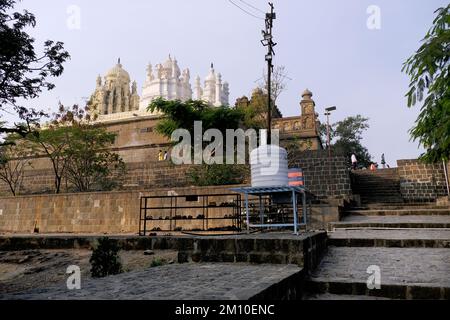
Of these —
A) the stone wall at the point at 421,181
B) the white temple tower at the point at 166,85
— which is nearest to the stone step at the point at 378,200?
the stone wall at the point at 421,181

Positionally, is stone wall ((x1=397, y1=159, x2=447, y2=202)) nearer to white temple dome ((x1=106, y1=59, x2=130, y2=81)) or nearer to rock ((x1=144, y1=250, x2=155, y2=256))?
rock ((x1=144, y1=250, x2=155, y2=256))

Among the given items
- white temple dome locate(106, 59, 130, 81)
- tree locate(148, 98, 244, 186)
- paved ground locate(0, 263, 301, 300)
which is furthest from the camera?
white temple dome locate(106, 59, 130, 81)

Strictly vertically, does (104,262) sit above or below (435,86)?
below

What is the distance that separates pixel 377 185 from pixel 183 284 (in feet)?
49.4

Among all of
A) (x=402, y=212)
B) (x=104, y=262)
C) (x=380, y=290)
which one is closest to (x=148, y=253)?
(x=104, y=262)

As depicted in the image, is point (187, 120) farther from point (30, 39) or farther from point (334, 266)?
point (334, 266)

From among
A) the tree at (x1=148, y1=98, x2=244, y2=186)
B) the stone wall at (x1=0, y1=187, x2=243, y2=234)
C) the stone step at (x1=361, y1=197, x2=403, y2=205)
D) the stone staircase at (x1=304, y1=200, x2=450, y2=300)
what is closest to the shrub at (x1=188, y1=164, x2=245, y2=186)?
the tree at (x1=148, y1=98, x2=244, y2=186)

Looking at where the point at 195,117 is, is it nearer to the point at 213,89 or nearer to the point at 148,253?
the point at 148,253

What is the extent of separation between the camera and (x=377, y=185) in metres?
15.7

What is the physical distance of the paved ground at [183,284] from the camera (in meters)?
2.46

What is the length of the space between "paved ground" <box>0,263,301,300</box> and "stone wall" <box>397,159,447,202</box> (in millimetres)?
13091

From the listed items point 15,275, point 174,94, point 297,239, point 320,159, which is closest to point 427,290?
point 297,239

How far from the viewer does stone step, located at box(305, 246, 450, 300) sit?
3416 mm
